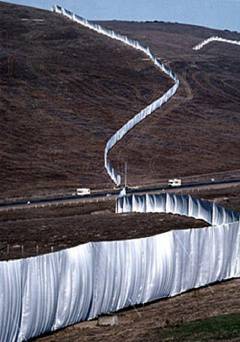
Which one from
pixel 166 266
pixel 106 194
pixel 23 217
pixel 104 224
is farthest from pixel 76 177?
pixel 166 266

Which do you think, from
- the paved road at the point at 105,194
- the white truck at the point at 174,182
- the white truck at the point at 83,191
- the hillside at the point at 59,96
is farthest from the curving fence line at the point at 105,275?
the white truck at the point at 174,182

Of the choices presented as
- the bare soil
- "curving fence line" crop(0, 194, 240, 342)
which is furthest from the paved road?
"curving fence line" crop(0, 194, 240, 342)

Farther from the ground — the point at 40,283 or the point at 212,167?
the point at 40,283

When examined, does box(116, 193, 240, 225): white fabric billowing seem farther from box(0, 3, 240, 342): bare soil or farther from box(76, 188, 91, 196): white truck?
box(76, 188, 91, 196): white truck

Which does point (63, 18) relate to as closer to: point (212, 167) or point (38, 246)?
point (212, 167)

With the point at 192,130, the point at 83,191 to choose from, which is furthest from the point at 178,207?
the point at 192,130

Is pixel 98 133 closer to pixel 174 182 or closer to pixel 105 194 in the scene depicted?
pixel 174 182
